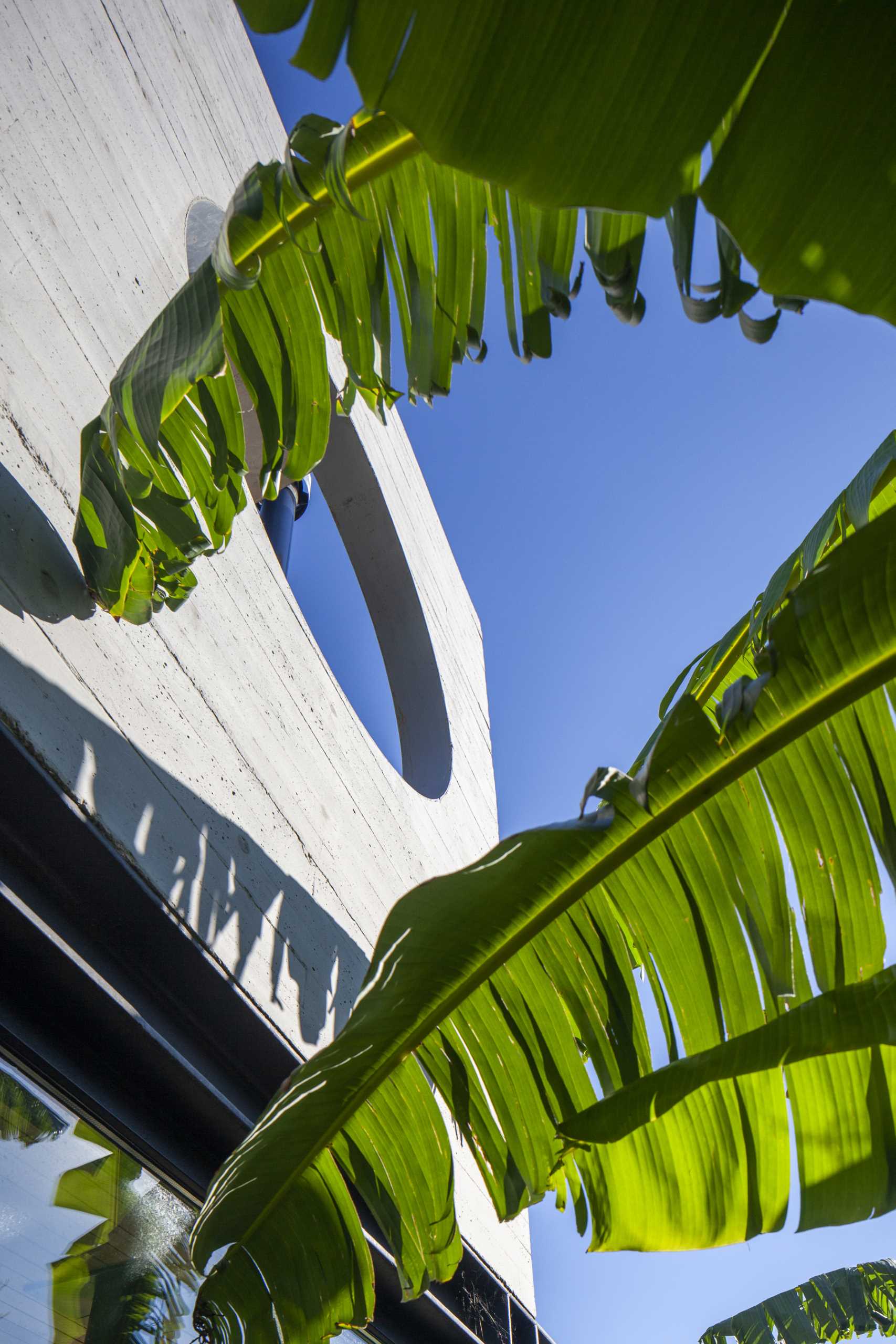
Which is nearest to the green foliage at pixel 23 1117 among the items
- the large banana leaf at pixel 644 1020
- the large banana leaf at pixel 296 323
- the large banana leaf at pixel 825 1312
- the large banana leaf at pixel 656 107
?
the large banana leaf at pixel 644 1020

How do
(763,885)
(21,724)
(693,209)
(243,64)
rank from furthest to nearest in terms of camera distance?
(243,64) < (21,724) < (763,885) < (693,209)

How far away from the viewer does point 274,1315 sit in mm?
1156

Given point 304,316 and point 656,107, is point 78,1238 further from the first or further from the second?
point 656,107

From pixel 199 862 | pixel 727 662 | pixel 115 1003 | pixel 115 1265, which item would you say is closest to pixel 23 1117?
pixel 115 1003

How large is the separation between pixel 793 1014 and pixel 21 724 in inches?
52.0

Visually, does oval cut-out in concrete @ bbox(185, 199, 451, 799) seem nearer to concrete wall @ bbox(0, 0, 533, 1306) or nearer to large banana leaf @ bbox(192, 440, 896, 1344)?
concrete wall @ bbox(0, 0, 533, 1306)

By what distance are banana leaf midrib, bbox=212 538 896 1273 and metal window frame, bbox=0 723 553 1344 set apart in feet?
2.40

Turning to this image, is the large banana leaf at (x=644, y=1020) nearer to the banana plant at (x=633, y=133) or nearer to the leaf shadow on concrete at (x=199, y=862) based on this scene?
the banana plant at (x=633, y=133)

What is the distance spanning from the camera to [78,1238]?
1618 millimetres

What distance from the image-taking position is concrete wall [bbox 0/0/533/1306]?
1796 millimetres

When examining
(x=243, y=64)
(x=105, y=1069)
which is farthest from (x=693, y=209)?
(x=243, y=64)

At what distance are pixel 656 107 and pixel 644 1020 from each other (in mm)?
970

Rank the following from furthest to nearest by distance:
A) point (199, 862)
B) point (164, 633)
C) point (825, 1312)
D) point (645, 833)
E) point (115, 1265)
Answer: point (825, 1312) < point (164, 633) < point (199, 862) < point (115, 1265) < point (645, 833)

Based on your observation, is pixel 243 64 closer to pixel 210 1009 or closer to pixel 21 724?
pixel 21 724
